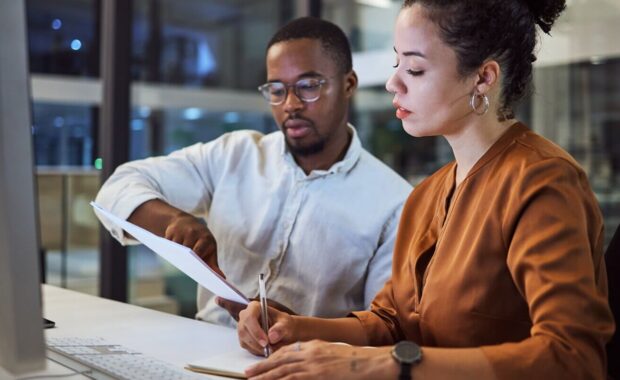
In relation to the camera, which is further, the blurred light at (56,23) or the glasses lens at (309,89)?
the blurred light at (56,23)

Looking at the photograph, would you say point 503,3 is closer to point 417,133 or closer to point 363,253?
point 417,133

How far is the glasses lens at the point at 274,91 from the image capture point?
1897mm

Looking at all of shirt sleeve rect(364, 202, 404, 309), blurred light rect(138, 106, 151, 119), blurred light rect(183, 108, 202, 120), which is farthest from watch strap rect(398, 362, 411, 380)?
blurred light rect(183, 108, 202, 120)

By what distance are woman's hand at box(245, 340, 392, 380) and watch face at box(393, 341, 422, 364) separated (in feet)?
0.04

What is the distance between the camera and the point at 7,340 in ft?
3.09

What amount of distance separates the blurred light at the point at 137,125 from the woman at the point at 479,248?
2.46 m

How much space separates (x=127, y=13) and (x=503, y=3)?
2.68 m

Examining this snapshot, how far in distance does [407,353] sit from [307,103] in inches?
40.6

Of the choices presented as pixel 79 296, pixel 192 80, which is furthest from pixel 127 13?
pixel 79 296

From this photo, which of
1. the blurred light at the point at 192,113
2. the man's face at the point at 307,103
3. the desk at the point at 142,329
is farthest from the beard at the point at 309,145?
the blurred light at the point at 192,113

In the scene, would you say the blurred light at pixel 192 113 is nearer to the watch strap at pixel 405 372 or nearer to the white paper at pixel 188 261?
the white paper at pixel 188 261

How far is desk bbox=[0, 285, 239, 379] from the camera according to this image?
1367 millimetres

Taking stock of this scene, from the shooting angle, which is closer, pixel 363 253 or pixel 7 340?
pixel 7 340

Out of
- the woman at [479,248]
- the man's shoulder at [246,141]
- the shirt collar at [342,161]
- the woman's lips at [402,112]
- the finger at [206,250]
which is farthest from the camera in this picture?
the man's shoulder at [246,141]
